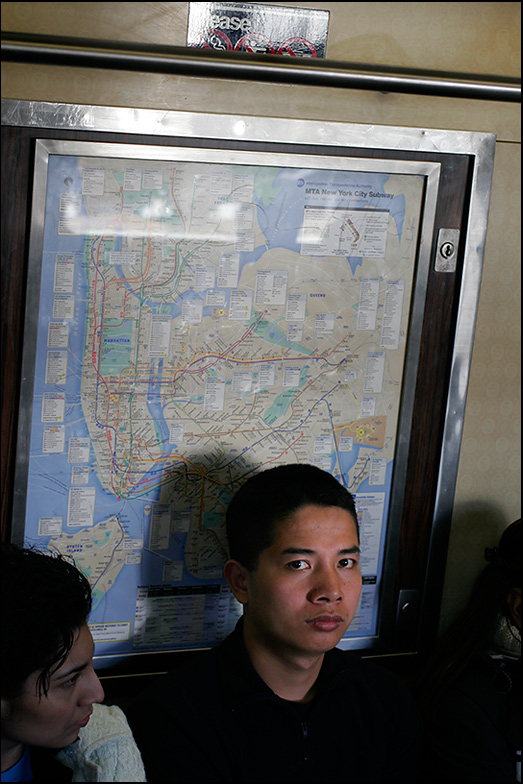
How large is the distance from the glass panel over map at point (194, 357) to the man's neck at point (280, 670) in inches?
9.6

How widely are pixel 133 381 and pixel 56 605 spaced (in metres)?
0.51

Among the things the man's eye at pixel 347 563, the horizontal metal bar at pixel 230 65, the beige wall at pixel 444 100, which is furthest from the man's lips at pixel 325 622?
the horizontal metal bar at pixel 230 65

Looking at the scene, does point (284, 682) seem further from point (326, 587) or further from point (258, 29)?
point (258, 29)

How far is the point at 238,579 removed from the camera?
58.3 inches

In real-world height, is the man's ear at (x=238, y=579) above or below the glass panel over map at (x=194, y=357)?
below

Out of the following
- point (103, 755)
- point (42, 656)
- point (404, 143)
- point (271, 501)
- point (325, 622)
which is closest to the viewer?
point (42, 656)

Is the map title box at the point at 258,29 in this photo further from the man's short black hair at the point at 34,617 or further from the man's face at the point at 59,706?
the man's face at the point at 59,706

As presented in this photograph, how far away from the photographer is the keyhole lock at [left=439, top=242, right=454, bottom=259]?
5.41 ft

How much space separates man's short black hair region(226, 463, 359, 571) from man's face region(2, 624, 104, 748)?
38cm

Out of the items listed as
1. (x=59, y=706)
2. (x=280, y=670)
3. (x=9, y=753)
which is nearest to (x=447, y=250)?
(x=280, y=670)

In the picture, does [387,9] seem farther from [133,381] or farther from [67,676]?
[67,676]

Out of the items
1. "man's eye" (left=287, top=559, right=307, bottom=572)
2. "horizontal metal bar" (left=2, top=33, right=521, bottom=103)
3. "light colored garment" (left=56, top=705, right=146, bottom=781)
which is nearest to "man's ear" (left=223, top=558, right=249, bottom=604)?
"man's eye" (left=287, top=559, right=307, bottom=572)

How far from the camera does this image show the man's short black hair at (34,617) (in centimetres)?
113

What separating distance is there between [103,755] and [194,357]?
0.78 m
